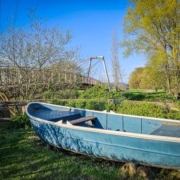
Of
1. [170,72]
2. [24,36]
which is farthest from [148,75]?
[24,36]

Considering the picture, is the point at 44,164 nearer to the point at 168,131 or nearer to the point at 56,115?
the point at 56,115

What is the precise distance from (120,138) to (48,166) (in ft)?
5.22

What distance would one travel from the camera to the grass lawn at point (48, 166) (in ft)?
11.1

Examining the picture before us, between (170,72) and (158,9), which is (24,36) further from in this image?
(170,72)

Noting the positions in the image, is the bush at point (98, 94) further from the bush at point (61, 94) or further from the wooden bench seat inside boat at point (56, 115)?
the wooden bench seat inside boat at point (56, 115)

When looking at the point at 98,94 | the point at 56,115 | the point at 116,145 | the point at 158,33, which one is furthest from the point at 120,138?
the point at 158,33

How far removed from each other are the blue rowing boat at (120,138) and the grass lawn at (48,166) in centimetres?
28

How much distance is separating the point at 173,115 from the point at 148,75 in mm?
Answer: 7723

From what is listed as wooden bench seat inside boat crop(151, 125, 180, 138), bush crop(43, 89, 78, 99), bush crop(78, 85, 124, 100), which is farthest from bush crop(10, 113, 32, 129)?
wooden bench seat inside boat crop(151, 125, 180, 138)

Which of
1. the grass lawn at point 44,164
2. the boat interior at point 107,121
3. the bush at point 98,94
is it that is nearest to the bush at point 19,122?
the boat interior at point 107,121

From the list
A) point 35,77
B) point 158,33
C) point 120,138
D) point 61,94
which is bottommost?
point 120,138

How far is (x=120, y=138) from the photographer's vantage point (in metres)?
3.60

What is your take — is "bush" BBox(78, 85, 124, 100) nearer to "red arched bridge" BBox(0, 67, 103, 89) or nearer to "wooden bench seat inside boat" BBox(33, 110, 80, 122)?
"red arched bridge" BBox(0, 67, 103, 89)

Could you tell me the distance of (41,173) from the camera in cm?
344
